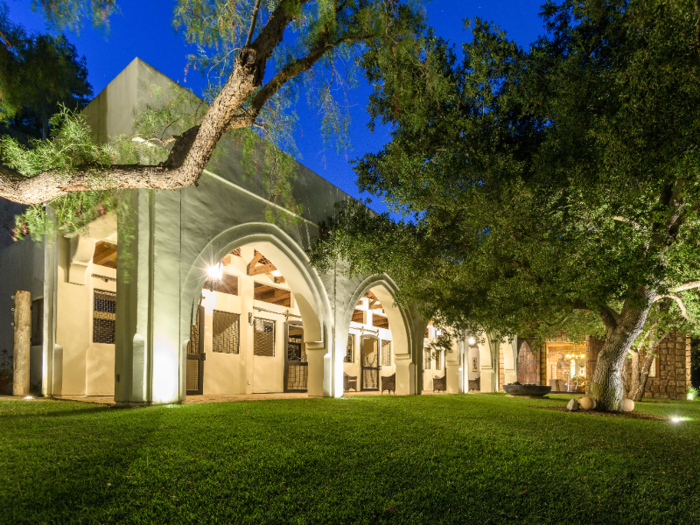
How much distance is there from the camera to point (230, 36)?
5914mm

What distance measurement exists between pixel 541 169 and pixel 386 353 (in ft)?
41.9

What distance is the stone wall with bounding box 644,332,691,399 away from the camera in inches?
710

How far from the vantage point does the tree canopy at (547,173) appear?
19.6 feet

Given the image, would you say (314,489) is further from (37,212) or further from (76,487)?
(37,212)

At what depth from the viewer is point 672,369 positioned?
1823 centimetres

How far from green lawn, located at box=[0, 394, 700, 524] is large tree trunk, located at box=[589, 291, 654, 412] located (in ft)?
10.4

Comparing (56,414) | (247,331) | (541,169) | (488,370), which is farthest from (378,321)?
(56,414)

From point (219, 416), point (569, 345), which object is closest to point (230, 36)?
point (219, 416)

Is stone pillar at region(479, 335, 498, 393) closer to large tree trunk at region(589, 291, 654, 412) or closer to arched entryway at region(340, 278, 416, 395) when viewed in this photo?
arched entryway at region(340, 278, 416, 395)

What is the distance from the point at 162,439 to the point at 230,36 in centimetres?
462

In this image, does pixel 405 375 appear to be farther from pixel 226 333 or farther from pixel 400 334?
pixel 226 333

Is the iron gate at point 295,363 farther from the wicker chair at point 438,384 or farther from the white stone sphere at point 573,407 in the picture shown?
the white stone sphere at point 573,407

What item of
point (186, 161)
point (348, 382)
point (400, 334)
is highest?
point (186, 161)

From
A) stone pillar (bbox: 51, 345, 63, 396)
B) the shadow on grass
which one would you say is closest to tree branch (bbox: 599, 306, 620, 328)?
the shadow on grass
